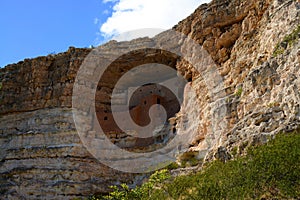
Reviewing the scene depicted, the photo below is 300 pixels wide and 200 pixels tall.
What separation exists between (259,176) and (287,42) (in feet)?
26.5

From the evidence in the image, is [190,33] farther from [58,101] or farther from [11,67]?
[11,67]

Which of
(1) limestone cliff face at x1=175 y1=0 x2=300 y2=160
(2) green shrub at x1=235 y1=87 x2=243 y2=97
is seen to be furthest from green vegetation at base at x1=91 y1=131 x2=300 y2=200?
(2) green shrub at x1=235 y1=87 x2=243 y2=97

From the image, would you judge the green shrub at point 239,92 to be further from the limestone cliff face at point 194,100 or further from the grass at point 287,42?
the grass at point 287,42

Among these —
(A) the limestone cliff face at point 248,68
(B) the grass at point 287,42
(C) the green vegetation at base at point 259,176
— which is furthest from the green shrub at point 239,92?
(C) the green vegetation at base at point 259,176

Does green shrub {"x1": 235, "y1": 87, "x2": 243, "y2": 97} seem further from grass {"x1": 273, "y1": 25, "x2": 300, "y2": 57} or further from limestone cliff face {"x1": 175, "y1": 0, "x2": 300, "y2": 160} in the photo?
grass {"x1": 273, "y1": 25, "x2": 300, "y2": 57}

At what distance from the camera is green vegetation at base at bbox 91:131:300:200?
12.2 m

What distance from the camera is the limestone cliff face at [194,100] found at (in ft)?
56.3

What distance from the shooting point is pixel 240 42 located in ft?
82.0

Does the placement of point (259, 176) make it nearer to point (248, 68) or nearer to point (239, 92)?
point (239, 92)

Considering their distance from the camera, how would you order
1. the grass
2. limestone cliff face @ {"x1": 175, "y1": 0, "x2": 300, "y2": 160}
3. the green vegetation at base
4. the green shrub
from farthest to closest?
the green shrub, the grass, limestone cliff face @ {"x1": 175, "y1": 0, "x2": 300, "y2": 160}, the green vegetation at base

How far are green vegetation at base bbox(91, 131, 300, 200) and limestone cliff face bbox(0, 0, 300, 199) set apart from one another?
153 centimetres

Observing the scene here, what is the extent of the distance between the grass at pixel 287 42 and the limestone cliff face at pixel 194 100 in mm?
57


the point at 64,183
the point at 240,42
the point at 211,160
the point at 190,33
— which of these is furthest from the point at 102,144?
the point at 211,160

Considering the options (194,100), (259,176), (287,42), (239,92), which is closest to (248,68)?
(239,92)
